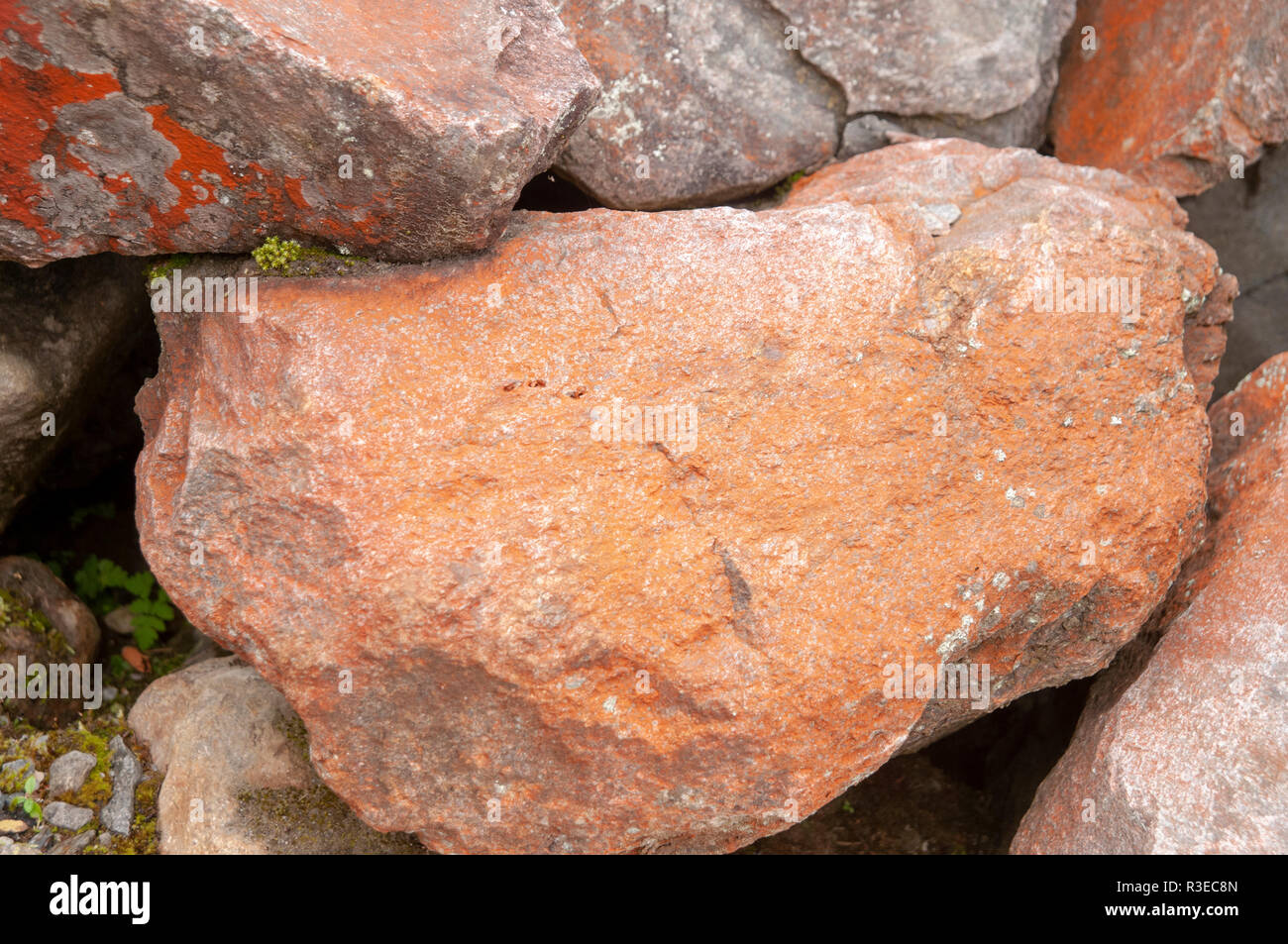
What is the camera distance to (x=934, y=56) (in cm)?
469

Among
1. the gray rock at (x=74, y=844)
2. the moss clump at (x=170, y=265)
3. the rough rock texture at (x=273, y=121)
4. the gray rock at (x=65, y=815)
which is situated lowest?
the gray rock at (x=74, y=844)

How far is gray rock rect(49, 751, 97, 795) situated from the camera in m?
3.80

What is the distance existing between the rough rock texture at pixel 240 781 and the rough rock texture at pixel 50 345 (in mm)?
1177

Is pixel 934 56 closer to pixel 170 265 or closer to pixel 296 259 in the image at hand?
pixel 296 259

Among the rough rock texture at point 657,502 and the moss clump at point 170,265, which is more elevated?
the moss clump at point 170,265

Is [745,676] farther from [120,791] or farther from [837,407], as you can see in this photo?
[120,791]

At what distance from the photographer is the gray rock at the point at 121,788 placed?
148 inches

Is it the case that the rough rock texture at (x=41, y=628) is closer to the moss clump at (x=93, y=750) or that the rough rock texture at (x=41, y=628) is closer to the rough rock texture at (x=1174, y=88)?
the moss clump at (x=93, y=750)

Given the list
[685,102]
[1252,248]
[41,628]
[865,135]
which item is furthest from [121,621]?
[1252,248]

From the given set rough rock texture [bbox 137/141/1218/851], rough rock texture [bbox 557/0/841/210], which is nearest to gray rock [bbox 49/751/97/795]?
rough rock texture [bbox 137/141/1218/851]

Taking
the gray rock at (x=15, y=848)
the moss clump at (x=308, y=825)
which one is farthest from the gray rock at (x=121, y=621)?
the moss clump at (x=308, y=825)
